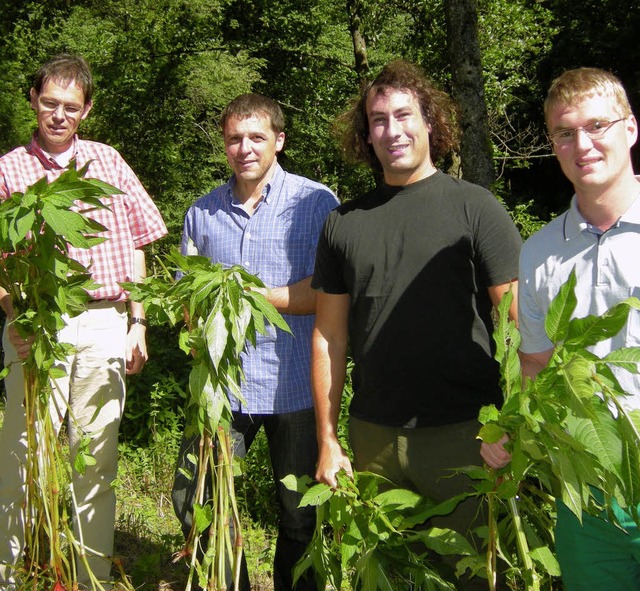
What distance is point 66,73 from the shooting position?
3.19 metres

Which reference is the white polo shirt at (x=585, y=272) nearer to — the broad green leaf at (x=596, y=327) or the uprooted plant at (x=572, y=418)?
the uprooted plant at (x=572, y=418)

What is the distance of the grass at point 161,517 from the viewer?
3.90 m

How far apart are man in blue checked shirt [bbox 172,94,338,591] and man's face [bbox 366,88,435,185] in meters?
0.56

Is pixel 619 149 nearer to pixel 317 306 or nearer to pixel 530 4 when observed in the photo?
pixel 317 306

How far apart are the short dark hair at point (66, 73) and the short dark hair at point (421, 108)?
3.58 feet

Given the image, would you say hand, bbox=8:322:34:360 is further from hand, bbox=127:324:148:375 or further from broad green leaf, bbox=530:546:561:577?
broad green leaf, bbox=530:546:561:577

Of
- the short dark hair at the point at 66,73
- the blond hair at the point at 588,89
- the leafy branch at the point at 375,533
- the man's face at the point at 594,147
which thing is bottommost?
the leafy branch at the point at 375,533

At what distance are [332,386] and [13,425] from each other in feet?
4.39

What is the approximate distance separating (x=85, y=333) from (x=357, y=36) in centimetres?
757

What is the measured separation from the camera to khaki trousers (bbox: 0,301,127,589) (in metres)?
3.18

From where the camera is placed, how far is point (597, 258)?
2.13 meters

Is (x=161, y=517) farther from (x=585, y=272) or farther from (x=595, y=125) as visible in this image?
(x=595, y=125)

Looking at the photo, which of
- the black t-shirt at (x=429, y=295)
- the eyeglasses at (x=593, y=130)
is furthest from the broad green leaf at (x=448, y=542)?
the eyeglasses at (x=593, y=130)

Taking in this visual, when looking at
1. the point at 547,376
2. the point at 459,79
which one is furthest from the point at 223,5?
the point at 547,376
